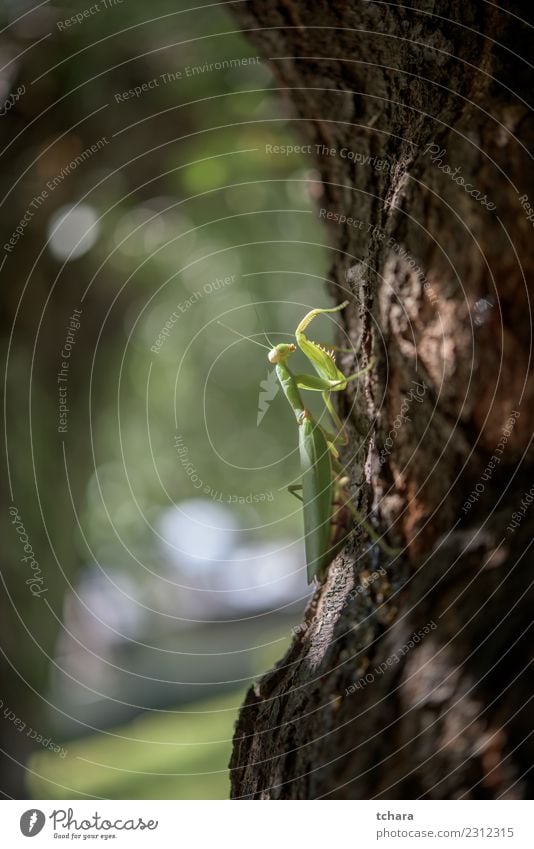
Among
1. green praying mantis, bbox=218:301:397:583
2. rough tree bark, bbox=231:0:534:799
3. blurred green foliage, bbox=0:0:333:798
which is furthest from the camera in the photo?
blurred green foliage, bbox=0:0:333:798

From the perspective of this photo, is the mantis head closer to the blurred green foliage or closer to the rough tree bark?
the rough tree bark

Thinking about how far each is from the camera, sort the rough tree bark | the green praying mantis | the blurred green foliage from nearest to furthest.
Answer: the rough tree bark
the green praying mantis
the blurred green foliage

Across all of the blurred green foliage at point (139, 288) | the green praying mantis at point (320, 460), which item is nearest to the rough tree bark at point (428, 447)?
the green praying mantis at point (320, 460)
